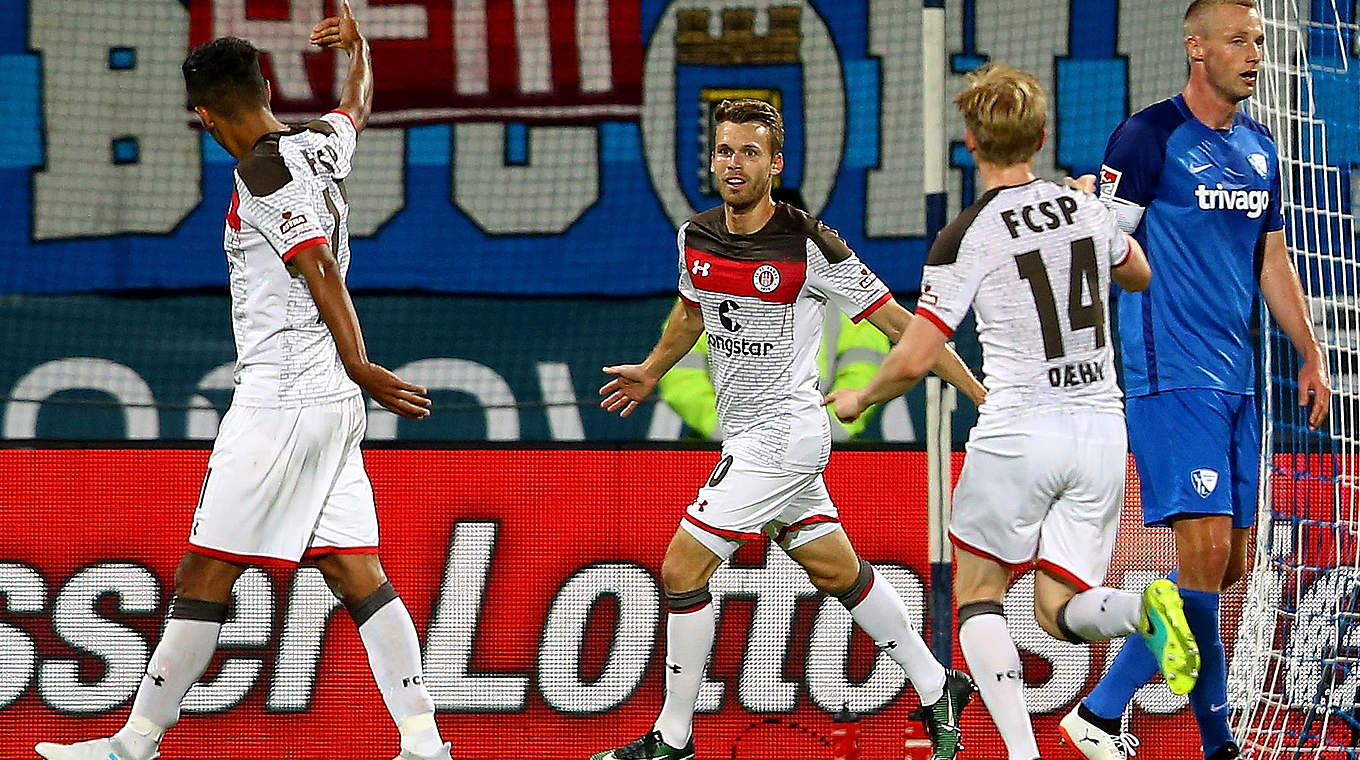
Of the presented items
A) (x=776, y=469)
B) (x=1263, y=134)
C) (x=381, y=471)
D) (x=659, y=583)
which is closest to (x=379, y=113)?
(x=381, y=471)

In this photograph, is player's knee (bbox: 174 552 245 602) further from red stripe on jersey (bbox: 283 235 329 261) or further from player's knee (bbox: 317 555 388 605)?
red stripe on jersey (bbox: 283 235 329 261)

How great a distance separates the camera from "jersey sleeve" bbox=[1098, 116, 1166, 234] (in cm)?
518

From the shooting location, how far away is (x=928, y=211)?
17.2 ft

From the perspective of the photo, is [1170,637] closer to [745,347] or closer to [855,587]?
[855,587]

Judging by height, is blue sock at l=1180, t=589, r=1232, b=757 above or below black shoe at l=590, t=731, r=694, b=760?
above

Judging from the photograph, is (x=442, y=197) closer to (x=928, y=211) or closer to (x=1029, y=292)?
(x=928, y=211)

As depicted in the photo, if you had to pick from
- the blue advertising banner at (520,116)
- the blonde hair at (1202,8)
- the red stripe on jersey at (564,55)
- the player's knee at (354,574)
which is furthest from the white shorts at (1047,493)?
the red stripe on jersey at (564,55)

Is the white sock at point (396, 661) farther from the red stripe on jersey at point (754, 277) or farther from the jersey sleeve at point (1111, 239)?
the jersey sleeve at point (1111, 239)

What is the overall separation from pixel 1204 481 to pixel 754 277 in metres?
1.43

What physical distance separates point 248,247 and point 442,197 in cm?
399

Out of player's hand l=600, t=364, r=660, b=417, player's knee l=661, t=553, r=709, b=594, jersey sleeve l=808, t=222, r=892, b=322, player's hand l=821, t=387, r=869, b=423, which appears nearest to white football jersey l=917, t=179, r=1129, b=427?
player's hand l=821, t=387, r=869, b=423

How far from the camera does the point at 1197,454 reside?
513 centimetres

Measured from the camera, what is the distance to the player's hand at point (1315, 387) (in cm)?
529

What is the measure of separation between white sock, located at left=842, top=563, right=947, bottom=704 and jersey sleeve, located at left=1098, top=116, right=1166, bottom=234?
1.33 m
